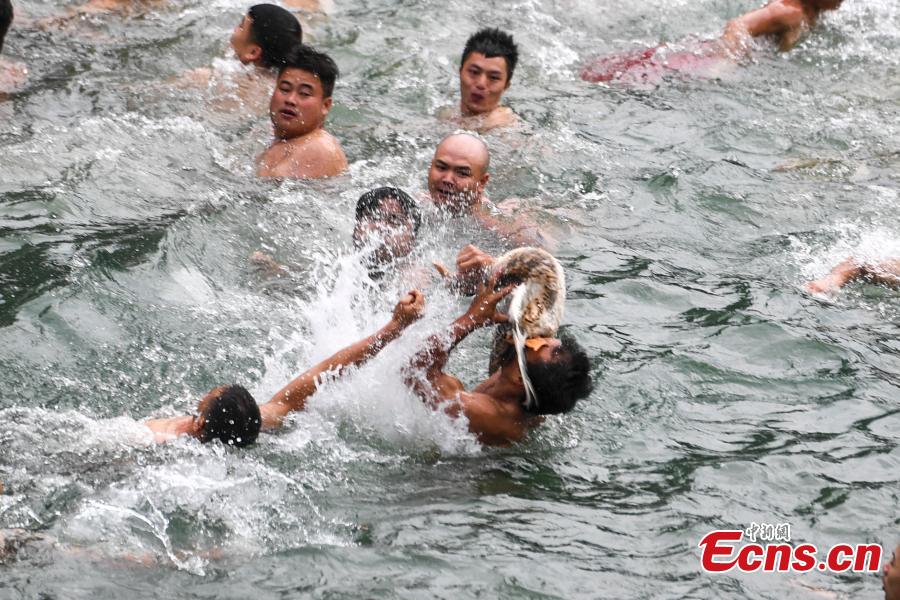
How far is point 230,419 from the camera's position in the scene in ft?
17.9

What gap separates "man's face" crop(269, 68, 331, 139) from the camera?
27.5 feet

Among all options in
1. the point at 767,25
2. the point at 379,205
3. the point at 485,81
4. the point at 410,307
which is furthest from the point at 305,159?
the point at 767,25

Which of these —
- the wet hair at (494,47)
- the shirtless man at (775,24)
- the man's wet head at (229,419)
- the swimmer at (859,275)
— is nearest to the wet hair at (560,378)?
the man's wet head at (229,419)

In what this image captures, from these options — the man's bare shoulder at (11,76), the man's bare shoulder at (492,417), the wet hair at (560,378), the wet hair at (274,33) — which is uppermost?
the wet hair at (274,33)

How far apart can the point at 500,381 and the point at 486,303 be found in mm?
464

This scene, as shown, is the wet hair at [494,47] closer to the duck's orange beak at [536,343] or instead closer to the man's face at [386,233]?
the man's face at [386,233]

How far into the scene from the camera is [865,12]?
12.0 m

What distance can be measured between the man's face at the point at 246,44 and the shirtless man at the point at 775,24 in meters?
4.06

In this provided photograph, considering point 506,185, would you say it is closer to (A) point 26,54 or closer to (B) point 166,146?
(B) point 166,146

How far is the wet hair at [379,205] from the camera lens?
714 centimetres

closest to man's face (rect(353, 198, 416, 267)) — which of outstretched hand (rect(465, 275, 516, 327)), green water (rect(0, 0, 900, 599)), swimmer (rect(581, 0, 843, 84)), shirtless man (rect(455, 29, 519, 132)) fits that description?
green water (rect(0, 0, 900, 599))

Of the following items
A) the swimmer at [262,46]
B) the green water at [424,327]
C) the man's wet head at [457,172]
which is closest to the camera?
the green water at [424,327]

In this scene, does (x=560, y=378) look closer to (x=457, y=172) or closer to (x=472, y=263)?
(x=472, y=263)

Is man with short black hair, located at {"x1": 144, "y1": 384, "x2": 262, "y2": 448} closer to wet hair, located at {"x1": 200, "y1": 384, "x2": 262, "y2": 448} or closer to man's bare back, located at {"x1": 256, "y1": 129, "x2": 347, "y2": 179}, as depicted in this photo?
wet hair, located at {"x1": 200, "y1": 384, "x2": 262, "y2": 448}
